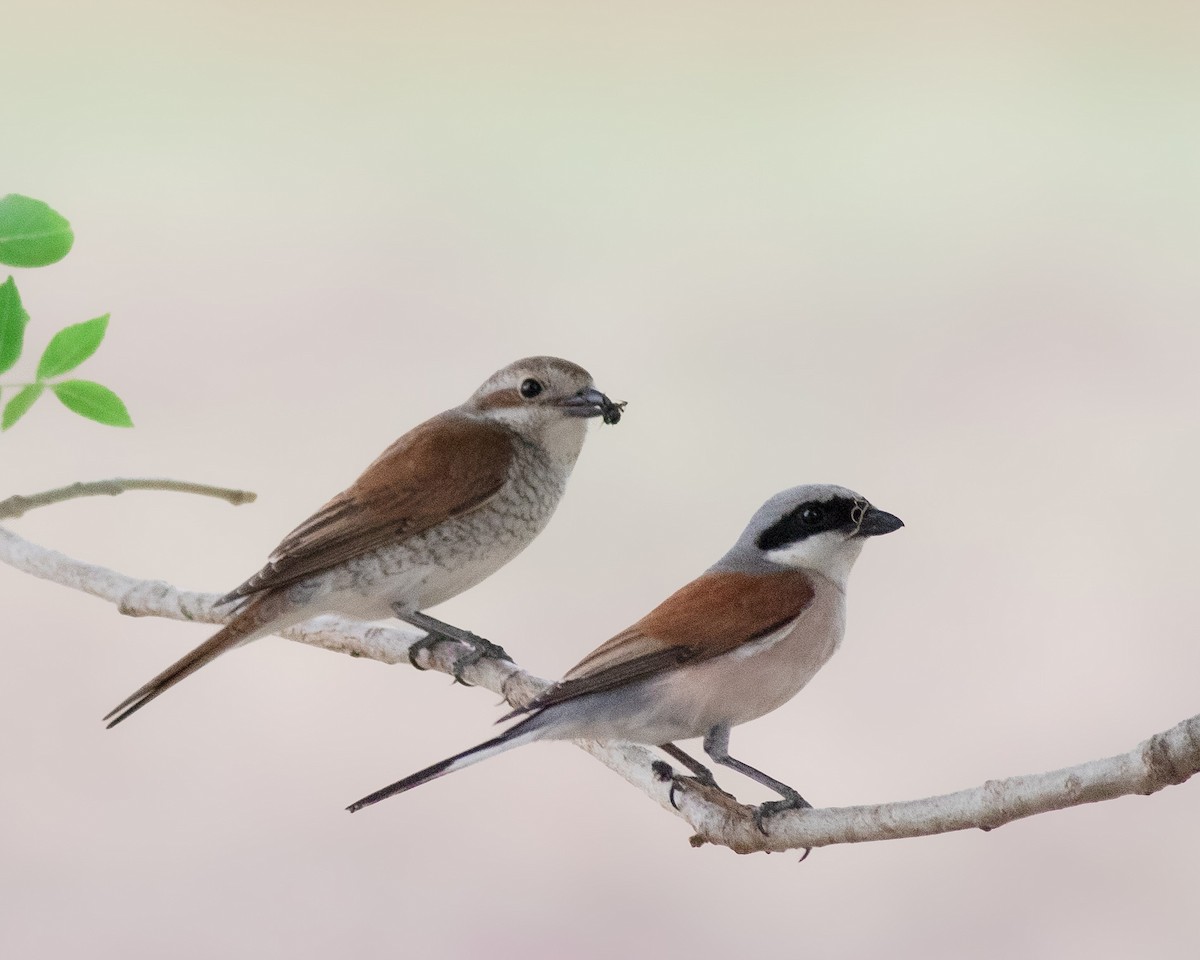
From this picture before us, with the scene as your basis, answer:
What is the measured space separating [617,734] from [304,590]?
0.52 metres

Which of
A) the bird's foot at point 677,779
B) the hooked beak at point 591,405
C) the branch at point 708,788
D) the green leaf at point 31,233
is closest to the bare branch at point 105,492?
the branch at point 708,788

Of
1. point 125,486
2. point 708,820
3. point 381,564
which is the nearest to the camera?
point 708,820

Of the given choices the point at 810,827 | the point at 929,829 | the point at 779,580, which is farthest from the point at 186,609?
the point at 929,829

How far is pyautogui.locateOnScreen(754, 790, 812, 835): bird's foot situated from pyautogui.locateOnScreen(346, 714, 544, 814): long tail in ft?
0.77

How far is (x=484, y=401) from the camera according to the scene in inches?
79.8

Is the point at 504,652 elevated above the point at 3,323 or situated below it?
below

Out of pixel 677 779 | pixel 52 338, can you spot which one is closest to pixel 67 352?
pixel 52 338

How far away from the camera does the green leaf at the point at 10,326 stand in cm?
150

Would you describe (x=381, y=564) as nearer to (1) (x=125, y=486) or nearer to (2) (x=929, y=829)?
(1) (x=125, y=486)

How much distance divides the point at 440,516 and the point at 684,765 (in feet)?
1.67

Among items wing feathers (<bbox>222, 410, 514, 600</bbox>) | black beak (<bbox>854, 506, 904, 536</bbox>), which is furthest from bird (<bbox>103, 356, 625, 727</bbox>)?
black beak (<bbox>854, 506, 904, 536</bbox>)

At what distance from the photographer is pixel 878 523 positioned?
1.45m

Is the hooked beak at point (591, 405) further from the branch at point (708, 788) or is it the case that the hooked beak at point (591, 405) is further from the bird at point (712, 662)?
the branch at point (708, 788)

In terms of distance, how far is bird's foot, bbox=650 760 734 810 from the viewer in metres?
1.46
